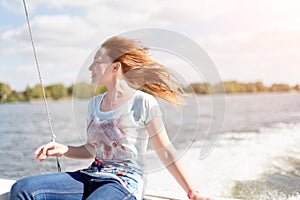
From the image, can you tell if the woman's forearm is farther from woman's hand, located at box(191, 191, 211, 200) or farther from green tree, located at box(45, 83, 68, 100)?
green tree, located at box(45, 83, 68, 100)

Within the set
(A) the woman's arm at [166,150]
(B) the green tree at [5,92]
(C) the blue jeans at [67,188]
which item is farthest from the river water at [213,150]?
(B) the green tree at [5,92]

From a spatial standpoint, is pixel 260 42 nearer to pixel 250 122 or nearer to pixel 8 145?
pixel 250 122

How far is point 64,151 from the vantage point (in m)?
1.29

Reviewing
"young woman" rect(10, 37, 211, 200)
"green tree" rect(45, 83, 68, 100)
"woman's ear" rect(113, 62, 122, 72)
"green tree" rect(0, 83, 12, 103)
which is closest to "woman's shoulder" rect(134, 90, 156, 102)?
"young woman" rect(10, 37, 211, 200)

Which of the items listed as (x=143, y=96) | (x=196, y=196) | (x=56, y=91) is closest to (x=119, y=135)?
(x=143, y=96)

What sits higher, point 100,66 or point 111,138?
point 100,66

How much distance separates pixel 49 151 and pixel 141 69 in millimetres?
399

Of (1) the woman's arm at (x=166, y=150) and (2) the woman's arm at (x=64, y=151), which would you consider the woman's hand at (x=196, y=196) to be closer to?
(1) the woman's arm at (x=166, y=150)

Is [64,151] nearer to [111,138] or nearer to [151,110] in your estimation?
[111,138]

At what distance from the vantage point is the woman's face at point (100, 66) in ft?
4.22

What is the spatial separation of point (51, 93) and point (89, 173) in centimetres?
984

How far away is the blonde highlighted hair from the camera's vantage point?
1279mm

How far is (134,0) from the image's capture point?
10805 mm

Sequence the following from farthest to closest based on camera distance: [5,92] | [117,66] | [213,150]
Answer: [5,92], [213,150], [117,66]
